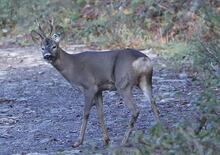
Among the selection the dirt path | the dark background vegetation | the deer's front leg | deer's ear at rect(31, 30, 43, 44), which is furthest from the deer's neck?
the dark background vegetation

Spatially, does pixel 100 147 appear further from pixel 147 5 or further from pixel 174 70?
pixel 147 5

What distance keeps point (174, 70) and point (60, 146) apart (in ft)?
18.8

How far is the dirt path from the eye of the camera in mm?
9289

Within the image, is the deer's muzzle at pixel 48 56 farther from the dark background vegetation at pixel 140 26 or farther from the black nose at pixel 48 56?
the dark background vegetation at pixel 140 26

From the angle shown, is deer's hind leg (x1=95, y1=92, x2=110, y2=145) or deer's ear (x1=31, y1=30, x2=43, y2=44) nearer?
deer's hind leg (x1=95, y1=92, x2=110, y2=145)

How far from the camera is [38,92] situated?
43.3ft

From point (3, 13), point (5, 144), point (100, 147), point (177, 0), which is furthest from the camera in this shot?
point (3, 13)

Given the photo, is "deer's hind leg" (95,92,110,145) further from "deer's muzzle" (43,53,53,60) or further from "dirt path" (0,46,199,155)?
"deer's muzzle" (43,53,53,60)

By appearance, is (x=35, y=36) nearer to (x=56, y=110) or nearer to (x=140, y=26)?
(x=56, y=110)

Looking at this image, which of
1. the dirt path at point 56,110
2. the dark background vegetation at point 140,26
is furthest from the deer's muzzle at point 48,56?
the dark background vegetation at point 140,26

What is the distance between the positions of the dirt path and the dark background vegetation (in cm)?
53

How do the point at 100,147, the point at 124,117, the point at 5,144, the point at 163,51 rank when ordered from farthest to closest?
the point at 163,51, the point at 124,117, the point at 5,144, the point at 100,147

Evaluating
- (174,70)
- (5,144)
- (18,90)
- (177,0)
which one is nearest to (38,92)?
(18,90)

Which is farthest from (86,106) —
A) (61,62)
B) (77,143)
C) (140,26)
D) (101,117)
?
(140,26)
